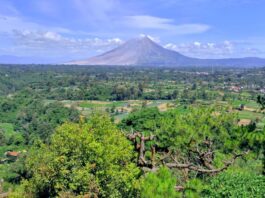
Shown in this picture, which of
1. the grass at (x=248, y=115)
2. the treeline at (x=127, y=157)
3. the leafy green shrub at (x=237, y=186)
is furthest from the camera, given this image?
the grass at (x=248, y=115)

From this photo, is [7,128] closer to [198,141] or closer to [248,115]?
[248,115]

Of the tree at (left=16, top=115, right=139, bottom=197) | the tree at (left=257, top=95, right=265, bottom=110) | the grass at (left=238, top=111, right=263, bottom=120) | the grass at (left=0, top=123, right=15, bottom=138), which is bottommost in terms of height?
the grass at (left=0, top=123, right=15, bottom=138)

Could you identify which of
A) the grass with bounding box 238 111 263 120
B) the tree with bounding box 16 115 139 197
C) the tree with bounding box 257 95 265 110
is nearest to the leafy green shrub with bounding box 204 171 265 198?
the tree with bounding box 257 95 265 110

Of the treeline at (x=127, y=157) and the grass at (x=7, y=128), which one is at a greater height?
the treeline at (x=127, y=157)

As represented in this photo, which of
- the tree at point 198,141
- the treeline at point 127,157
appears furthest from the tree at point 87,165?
the tree at point 198,141

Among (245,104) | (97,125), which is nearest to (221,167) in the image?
(97,125)

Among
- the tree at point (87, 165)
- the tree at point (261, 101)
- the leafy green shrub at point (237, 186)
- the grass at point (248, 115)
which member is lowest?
Answer: the grass at point (248, 115)

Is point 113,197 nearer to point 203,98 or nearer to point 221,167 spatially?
point 221,167

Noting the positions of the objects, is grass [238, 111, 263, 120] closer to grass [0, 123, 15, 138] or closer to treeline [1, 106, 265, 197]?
grass [0, 123, 15, 138]

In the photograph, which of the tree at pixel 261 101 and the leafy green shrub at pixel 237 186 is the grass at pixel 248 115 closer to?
the tree at pixel 261 101

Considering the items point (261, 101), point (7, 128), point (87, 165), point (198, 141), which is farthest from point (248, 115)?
point (261, 101)
